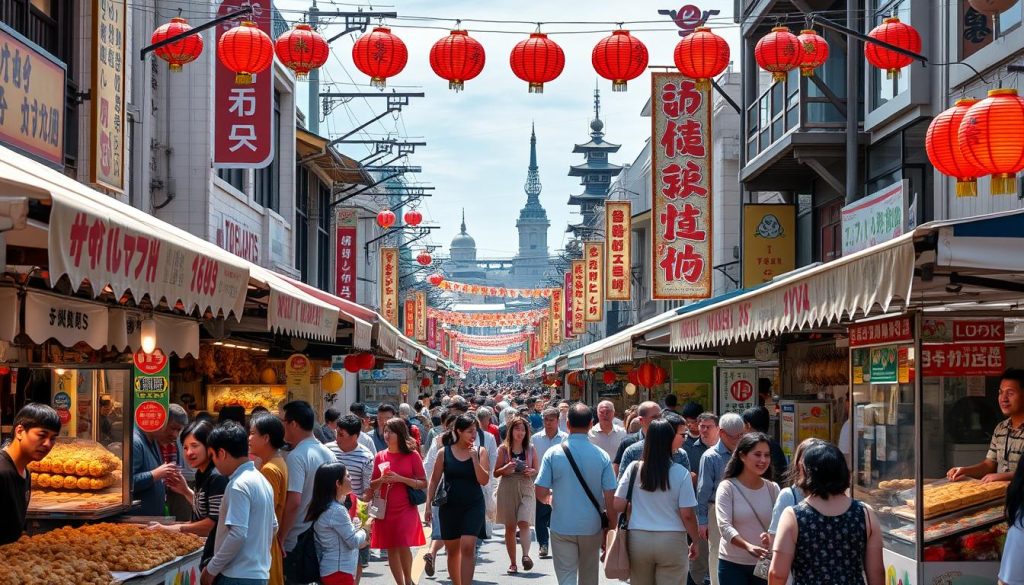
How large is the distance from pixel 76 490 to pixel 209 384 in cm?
1034

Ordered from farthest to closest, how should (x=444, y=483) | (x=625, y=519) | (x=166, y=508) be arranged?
(x=444, y=483)
(x=166, y=508)
(x=625, y=519)

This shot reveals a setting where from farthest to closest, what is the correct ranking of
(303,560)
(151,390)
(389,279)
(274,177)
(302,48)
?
1. (389,279)
2. (274,177)
3. (302,48)
4. (151,390)
5. (303,560)

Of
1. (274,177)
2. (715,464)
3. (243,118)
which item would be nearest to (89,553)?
(715,464)

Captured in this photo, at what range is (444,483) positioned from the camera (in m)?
13.1

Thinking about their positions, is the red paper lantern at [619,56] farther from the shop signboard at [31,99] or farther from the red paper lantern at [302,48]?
the shop signboard at [31,99]

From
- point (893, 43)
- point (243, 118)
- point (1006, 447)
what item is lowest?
point (1006, 447)

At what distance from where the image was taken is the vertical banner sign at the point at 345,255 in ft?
131

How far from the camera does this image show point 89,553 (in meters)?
8.21

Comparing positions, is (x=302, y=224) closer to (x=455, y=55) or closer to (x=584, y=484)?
(x=455, y=55)

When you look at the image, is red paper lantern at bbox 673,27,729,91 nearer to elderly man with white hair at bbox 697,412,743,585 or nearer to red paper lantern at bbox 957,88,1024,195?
red paper lantern at bbox 957,88,1024,195

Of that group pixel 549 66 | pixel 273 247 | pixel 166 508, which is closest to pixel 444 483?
pixel 166 508

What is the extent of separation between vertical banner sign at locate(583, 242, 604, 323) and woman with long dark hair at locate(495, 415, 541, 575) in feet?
98.1

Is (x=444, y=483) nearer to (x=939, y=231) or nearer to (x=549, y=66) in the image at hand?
(x=549, y=66)

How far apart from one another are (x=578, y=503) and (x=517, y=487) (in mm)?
5136
